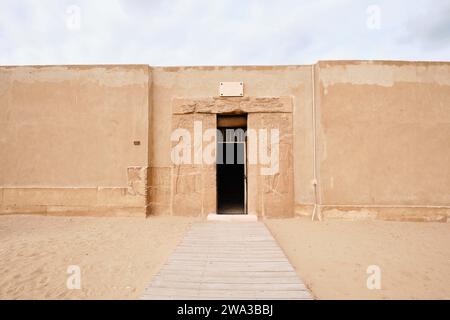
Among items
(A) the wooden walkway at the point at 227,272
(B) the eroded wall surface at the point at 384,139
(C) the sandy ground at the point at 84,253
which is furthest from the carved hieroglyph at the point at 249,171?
(A) the wooden walkway at the point at 227,272

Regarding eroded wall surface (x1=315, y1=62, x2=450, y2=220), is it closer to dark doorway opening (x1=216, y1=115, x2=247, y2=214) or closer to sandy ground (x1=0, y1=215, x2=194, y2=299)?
dark doorway opening (x1=216, y1=115, x2=247, y2=214)

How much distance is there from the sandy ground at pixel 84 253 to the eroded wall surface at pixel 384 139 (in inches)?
164

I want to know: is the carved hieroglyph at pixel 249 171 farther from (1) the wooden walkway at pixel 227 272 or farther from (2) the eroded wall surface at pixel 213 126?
(1) the wooden walkway at pixel 227 272

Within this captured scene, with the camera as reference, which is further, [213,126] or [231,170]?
[231,170]

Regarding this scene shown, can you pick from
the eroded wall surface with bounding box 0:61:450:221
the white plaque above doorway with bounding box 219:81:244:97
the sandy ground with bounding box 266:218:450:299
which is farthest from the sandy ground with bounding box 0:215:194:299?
the white plaque above doorway with bounding box 219:81:244:97

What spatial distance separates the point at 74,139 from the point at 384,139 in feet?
26.9

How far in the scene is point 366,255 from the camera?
410 cm

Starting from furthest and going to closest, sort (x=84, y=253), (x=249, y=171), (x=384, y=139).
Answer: (x=249, y=171) < (x=384, y=139) < (x=84, y=253)

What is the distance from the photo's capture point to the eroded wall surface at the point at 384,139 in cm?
634

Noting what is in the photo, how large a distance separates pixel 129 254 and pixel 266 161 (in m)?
3.99

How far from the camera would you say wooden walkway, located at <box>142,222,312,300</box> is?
275 centimetres

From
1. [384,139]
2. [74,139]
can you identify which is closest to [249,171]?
[384,139]

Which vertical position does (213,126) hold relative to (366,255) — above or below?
above

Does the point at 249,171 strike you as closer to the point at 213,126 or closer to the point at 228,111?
the point at 213,126
